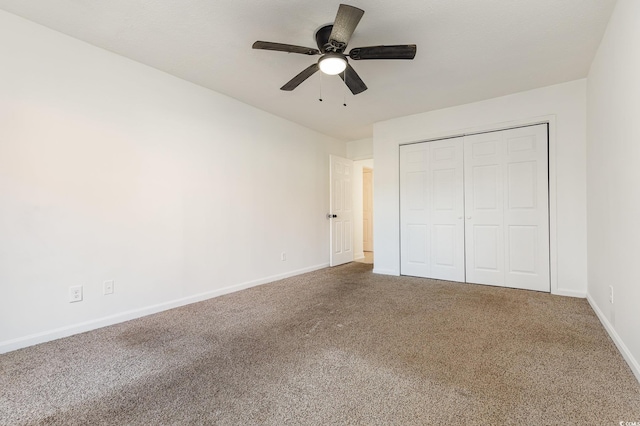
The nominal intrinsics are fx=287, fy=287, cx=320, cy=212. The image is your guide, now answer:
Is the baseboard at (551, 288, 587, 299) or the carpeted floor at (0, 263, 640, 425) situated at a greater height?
the baseboard at (551, 288, 587, 299)

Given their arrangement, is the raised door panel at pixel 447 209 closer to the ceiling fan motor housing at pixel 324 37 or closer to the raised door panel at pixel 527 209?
the raised door panel at pixel 527 209

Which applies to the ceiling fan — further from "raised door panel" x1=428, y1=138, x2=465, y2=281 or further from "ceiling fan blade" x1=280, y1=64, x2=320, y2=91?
"raised door panel" x1=428, y1=138, x2=465, y2=281

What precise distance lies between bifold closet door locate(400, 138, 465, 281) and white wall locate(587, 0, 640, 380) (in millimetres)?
1417

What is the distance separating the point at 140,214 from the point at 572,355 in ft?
12.2

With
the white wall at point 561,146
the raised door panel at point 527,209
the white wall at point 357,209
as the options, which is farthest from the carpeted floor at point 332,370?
the white wall at point 357,209

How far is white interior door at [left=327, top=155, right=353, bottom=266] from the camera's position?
17.1ft

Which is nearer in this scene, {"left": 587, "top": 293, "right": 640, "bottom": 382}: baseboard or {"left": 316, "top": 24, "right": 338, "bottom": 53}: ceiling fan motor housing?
{"left": 587, "top": 293, "right": 640, "bottom": 382}: baseboard

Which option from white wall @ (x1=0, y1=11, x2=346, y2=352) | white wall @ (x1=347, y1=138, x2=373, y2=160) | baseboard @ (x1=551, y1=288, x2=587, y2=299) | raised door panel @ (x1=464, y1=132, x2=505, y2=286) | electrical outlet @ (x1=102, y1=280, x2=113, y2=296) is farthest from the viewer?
white wall @ (x1=347, y1=138, x2=373, y2=160)

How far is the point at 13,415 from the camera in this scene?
1.43m

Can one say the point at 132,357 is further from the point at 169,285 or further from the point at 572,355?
the point at 572,355

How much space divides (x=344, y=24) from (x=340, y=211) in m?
3.81

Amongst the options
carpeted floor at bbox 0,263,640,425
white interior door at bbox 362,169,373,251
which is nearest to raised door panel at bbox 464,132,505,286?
carpeted floor at bbox 0,263,640,425

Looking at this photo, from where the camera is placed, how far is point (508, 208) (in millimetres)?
3678

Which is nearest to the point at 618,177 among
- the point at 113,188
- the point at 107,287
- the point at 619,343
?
the point at 619,343
